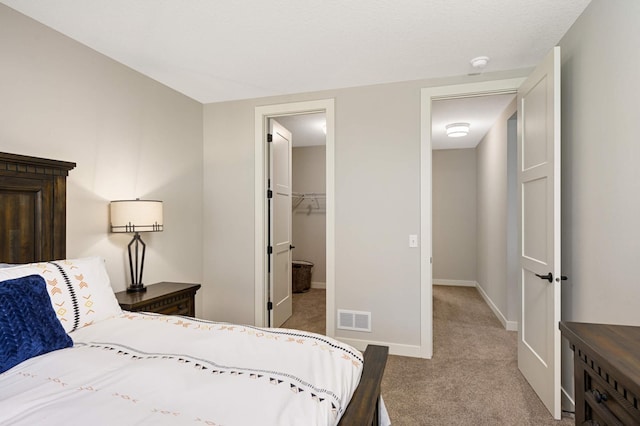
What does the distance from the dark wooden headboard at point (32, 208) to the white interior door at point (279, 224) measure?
188 centimetres

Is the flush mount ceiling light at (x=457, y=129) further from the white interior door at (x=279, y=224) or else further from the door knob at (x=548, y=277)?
the door knob at (x=548, y=277)

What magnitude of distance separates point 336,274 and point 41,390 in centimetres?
244

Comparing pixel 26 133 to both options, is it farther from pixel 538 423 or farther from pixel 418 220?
pixel 538 423

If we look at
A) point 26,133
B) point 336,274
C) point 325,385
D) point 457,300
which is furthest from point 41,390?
point 457,300

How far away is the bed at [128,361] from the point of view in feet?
3.15

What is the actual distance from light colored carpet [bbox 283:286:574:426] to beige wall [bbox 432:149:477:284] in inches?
82.8

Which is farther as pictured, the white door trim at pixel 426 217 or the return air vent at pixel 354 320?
the return air vent at pixel 354 320

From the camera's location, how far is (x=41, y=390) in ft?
3.51

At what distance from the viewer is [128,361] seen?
50.4 inches

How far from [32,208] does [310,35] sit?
2.05 meters

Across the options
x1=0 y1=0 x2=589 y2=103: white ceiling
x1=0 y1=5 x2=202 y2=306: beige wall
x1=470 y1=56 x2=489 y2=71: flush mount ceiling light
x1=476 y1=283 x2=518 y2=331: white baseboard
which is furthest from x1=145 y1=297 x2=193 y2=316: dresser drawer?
x1=476 y1=283 x2=518 y2=331: white baseboard

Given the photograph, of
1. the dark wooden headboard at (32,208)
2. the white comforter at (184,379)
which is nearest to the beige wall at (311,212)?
the dark wooden headboard at (32,208)

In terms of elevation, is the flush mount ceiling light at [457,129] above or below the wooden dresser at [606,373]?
above

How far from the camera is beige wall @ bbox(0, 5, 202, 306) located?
204 cm
